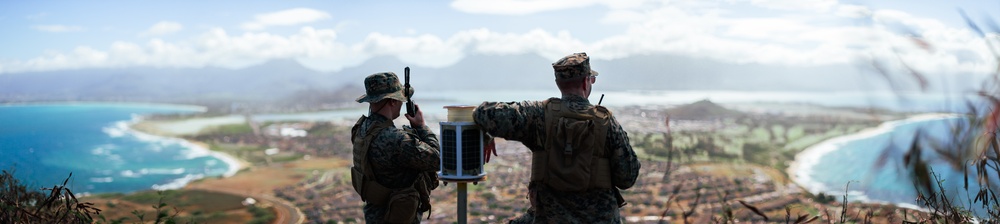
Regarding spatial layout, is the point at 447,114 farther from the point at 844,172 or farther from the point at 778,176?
the point at 844,172

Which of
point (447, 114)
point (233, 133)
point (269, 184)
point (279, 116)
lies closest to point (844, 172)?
point (269, 184)

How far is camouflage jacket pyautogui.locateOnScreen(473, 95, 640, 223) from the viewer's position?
436 centimetres

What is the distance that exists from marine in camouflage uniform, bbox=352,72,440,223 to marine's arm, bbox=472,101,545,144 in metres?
0.67

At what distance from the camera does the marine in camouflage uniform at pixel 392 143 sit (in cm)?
476

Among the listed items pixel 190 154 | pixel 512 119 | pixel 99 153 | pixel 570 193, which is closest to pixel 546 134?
pixel 512 119

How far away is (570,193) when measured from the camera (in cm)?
458

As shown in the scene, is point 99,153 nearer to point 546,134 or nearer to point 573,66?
point 546,134

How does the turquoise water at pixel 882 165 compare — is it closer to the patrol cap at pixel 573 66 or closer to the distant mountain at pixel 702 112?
the patrol cap at pixel 573 66

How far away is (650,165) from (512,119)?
44315 mm

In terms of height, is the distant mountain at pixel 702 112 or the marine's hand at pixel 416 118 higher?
the marine's hand at pixel 416 118

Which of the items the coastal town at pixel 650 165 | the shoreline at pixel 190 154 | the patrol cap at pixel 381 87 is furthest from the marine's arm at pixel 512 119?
the shoreline at pixel 190 154

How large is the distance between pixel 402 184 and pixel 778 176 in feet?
184

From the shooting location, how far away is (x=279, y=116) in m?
121

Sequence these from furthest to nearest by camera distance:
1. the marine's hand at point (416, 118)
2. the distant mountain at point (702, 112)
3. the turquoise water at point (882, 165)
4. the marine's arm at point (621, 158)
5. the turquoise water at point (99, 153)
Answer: the distant mountain at point (702, 112) → the turquoise water at point (99, 153) → the marine's hand at point (416, 118) → the marine's arm at point (621, 158) → the turquoise water at point (882, 165)
